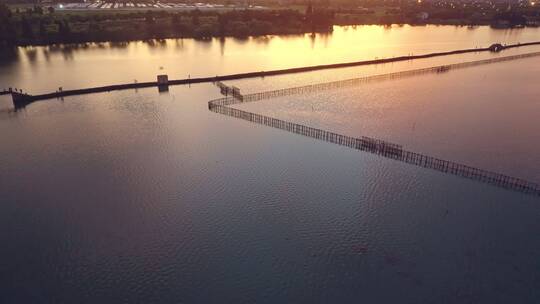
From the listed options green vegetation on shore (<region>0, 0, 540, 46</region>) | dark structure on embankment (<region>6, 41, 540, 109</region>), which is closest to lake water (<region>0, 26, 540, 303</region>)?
dark structure on embankment (<region>6, 41, 540, 109</region>)

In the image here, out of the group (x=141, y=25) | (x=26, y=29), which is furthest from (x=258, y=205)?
(x=141, y=25)

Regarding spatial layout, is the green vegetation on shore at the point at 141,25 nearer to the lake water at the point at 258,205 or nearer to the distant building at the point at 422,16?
the lake water at the point at 258,205

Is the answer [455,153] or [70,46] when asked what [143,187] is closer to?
[455,153]

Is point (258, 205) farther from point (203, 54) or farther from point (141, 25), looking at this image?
point (141, 25)

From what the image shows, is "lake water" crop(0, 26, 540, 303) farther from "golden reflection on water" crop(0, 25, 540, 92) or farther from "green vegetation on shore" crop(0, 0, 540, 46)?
"green vegetation on shore" crop(0, 0, 540, 46)

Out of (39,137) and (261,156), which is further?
(39,137)

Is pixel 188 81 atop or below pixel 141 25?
below

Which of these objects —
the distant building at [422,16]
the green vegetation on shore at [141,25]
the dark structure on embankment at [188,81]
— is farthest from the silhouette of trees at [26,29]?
the distant building at [422,16]

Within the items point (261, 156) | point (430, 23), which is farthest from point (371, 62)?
point (430, 23)
